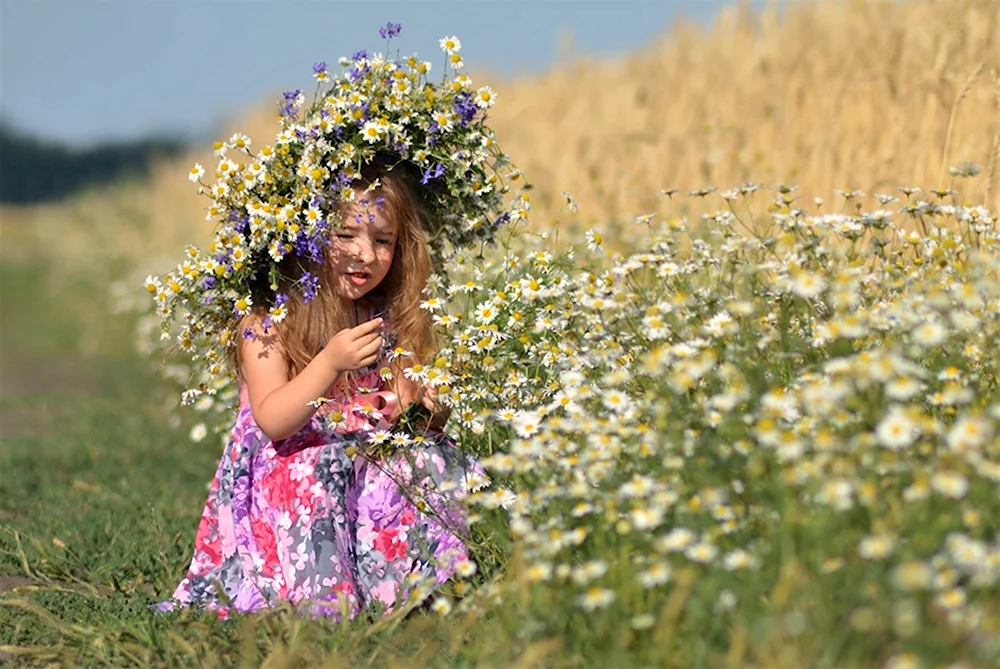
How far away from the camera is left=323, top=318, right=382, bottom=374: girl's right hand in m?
3.83

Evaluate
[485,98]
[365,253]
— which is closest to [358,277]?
[365,253]

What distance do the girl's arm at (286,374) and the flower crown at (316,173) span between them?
0.50 ft

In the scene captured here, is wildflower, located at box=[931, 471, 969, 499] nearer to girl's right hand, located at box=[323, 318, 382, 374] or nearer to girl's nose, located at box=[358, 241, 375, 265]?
girl's right hand, located at box=[323, 318, 382, 374]

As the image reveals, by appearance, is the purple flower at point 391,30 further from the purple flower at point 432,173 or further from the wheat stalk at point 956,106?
the wheat stalk at point 956,106

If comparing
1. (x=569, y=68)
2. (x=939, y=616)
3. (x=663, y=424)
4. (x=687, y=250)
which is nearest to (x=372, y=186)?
(x=687, y=250)

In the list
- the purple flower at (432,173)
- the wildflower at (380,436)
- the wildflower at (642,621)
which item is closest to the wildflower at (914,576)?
the wildflower at (642,621)

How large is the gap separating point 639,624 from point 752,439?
630 mm

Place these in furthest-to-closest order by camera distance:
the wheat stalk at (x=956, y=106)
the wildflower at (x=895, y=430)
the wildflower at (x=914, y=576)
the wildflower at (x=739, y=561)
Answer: the wheat stalk at (x=956, y=106) → the wildflower at (x=739, y=561) → the wildflower at (x=895, y=430) → the wildflower at (x=914, y=576)

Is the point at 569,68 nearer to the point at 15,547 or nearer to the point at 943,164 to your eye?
the point at 943,164

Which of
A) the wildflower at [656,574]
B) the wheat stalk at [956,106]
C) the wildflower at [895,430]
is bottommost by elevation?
the wildflower at [656,574]

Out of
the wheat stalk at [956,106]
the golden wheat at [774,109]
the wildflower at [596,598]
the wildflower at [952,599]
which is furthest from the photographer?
the golden wheat at [774,109]

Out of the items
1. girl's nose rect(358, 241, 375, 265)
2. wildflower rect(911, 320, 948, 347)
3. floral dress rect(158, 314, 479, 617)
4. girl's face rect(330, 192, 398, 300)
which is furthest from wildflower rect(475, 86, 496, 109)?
wildflower rect(911, 320, 948, 347)

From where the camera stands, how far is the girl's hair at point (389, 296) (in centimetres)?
427

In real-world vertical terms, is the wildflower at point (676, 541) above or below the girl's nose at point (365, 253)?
below
